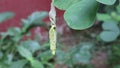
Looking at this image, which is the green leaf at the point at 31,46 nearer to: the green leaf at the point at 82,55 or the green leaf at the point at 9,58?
the green leaf at the point at 9,58

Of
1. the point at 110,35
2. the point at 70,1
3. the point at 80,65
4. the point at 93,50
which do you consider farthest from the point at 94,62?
the point at 70,1

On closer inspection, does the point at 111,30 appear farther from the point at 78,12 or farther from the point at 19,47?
the point at 78,12

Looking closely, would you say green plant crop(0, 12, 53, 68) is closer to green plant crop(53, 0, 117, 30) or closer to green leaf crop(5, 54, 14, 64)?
green leaf crop(5, 54, 14, 64)

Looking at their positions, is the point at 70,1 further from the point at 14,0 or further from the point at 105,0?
the point at 14,0

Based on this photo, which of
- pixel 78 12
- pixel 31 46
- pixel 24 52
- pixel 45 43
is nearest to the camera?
pixel 78 12

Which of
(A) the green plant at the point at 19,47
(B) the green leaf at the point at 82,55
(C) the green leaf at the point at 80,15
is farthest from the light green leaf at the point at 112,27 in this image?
(C) the green leaf at the point at 80,15

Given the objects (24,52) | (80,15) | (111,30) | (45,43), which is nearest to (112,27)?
(111,30)
